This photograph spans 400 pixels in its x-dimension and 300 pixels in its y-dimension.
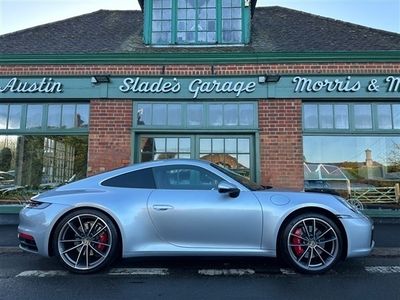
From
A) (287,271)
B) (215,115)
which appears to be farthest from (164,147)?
(287,271)

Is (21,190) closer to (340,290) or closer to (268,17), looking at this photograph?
(340,290)

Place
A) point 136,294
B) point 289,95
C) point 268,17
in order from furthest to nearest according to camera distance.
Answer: point 268,17 → point 289,95 → point 136,294

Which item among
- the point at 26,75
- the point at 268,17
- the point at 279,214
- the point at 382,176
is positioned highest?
the point at 268,17

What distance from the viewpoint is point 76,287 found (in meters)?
4.16

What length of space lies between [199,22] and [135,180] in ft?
19.5

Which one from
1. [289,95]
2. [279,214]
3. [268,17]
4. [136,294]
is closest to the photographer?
[136,294]

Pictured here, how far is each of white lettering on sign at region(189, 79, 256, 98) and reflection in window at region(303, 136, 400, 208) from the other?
5.71 feet

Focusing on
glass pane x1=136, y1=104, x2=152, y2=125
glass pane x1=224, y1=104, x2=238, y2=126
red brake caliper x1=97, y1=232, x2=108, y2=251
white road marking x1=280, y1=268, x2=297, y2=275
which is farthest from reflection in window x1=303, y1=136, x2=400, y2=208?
red brake caliper x1=97, y1=232, x2=108, y2=251

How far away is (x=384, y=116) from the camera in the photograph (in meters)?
8.88

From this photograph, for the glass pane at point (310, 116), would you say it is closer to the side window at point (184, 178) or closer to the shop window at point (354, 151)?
the shop window at point (354, 151)

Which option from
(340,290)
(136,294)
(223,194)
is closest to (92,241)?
(136,294)

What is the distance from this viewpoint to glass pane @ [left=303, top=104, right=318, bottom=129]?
29.1 feet

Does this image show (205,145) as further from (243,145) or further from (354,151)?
(354,151)

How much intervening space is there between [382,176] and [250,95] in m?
3.51
